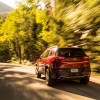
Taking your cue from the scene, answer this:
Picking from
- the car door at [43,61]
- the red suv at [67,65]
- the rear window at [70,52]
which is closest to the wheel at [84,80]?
the red suv at [67,65]

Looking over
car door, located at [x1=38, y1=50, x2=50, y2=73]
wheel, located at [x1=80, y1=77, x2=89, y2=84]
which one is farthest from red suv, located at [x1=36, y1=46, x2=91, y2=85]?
car door, located at [x1=38, y1=50, x2=50, y2=73]

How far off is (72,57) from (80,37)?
30.6 ft

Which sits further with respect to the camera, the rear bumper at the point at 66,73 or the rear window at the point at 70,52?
the rear window at the point at 70,52

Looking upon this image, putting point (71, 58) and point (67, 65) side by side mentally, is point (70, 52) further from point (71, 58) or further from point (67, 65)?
point (67, 65)

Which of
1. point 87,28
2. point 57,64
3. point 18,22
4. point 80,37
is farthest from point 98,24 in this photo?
point 18,22

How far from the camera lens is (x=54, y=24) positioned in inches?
947

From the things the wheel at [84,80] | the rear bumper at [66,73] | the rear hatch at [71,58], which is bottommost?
the wheel at [84,80]

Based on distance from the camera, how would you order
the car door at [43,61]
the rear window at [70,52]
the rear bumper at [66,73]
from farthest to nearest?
1. the car door at [43,61]
2. the rear window at [70,52]
3. the rear bumper at [66,73]

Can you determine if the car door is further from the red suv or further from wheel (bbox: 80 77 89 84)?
wheel (bbox: 80 77 89 84)

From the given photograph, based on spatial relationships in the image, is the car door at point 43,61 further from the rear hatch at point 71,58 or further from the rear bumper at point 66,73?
the rear bumper at point 66,73

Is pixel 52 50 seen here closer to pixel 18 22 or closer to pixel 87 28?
pixel 87 28

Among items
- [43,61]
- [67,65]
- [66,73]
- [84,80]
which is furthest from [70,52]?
[43,61]

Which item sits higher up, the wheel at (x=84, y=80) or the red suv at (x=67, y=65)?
the red suv at (x=67, y=65)

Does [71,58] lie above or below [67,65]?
above
